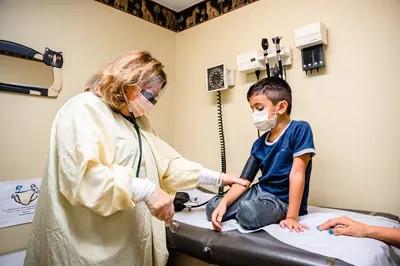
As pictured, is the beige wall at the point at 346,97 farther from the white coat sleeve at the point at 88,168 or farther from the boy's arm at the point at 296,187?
the white coat sleeve at the point at 88,168

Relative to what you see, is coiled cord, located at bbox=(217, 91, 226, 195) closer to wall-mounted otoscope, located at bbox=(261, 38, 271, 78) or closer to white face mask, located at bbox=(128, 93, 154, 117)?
wall-mounted otoscope, located at bbox=(261, 38, 271, 78)

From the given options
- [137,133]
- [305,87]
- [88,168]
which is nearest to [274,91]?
[305,87]

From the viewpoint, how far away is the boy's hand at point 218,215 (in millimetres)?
1029

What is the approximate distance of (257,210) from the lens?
1.02 m

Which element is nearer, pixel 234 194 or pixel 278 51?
pixel 234 194

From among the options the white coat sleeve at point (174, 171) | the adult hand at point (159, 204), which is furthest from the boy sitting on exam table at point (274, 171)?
the adult hand at point (159, 204)

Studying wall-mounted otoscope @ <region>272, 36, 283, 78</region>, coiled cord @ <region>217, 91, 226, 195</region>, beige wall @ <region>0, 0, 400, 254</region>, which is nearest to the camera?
beige wall @ <region>0, 0, 400, 254</region>

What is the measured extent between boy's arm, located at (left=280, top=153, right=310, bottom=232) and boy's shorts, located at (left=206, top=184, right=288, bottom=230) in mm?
43

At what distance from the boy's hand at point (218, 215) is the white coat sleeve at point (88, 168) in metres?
0.41

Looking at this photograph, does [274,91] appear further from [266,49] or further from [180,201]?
[180,201]

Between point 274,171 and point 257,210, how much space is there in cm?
21

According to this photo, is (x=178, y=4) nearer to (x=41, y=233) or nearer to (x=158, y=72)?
(x=158, y=72)

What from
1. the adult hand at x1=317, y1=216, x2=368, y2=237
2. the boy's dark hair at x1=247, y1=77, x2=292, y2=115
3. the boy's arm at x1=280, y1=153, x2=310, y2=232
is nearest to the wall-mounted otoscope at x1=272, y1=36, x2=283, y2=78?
the boy's dark hair at x1=247, y1=77, x2=292, y2=115

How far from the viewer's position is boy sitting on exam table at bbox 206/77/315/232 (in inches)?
40.5
